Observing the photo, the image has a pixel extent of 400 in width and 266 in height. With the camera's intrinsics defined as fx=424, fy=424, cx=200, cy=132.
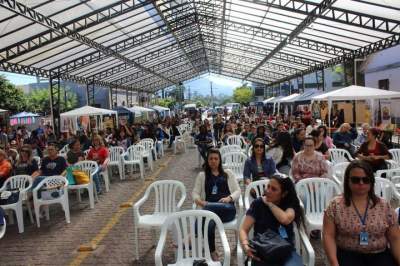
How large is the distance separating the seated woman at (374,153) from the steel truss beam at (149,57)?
21.3 metres

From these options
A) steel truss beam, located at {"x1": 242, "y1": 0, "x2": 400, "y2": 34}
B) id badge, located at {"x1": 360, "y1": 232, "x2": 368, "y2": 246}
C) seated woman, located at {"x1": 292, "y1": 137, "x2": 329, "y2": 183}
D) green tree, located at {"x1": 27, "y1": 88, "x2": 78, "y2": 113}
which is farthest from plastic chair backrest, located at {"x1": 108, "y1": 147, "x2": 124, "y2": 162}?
green tree, located at {"x1": 27, "y1": 88, "x2": 78, "y2": 113}

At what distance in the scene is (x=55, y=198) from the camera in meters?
6.96

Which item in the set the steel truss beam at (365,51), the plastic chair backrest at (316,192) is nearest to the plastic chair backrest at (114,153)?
the plastic chair backrest at (316,192)

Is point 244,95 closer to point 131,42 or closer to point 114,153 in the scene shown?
point 131,42

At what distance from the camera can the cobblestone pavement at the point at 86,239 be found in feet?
17.2

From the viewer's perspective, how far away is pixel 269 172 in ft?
20.4

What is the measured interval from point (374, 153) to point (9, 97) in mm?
35247

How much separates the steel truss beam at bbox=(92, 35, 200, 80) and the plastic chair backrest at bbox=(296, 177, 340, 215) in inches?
906

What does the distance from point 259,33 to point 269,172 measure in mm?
17023

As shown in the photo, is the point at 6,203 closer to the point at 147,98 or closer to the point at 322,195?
the point at 322,195

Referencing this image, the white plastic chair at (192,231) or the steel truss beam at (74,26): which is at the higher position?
the steel truss beam at (74,26)

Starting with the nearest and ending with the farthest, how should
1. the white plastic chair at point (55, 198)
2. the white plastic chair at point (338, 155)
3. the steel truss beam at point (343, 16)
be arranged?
the white plastic chair at point (55, 198)
the white plastic chair at point (338, 155)
the steel truss beam at point (343, 16)

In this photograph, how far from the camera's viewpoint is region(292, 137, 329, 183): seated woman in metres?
6.00

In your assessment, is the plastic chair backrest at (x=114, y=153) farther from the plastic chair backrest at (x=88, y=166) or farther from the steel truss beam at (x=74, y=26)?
the steel truss beam at (x=74, y=26)
